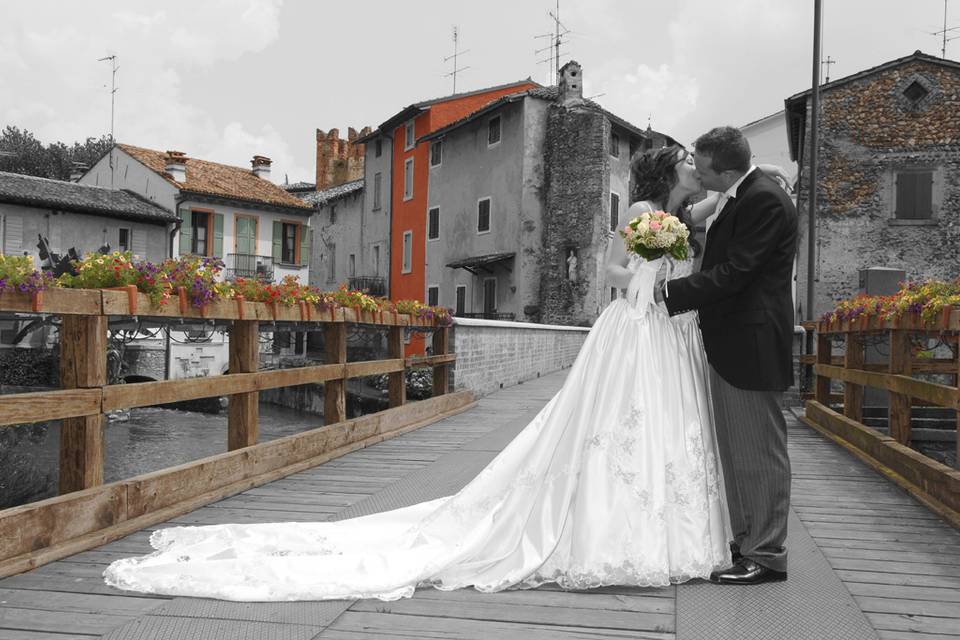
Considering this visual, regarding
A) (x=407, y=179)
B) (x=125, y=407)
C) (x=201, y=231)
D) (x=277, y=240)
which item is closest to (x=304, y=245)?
(x=277, y=240)

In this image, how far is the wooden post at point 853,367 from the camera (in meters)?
7.13

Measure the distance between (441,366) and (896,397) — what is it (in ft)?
19.1

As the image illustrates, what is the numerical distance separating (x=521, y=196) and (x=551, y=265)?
2.78 meters

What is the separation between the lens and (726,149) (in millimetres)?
3434

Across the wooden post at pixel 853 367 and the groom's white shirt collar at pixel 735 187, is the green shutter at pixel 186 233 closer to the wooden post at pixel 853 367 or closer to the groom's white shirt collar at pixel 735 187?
the wooden post at pixel 853 367

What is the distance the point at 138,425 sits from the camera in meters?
20.5

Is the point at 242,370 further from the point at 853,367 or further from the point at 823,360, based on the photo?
the point at 823,360

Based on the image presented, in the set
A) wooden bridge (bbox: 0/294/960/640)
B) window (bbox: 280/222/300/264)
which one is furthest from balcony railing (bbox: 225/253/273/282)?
wooden bridge (bbox: 0/294/960/640)

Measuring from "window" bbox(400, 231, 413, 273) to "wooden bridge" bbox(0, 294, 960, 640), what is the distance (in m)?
28.6

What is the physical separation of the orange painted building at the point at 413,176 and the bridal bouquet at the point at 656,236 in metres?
27.6

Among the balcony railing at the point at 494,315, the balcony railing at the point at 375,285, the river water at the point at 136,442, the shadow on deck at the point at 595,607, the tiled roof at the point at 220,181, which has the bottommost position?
the river water at the point at 136,442

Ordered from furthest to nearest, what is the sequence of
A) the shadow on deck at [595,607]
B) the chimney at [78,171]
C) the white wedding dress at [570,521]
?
the chimney at [78,171] → the white wedding dress at [570,521] → the shadow on deck at [595,607]

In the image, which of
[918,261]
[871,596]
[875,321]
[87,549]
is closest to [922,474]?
[875,321]

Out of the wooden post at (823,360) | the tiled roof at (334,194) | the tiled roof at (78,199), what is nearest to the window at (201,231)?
the tiled roof at (78,199)
